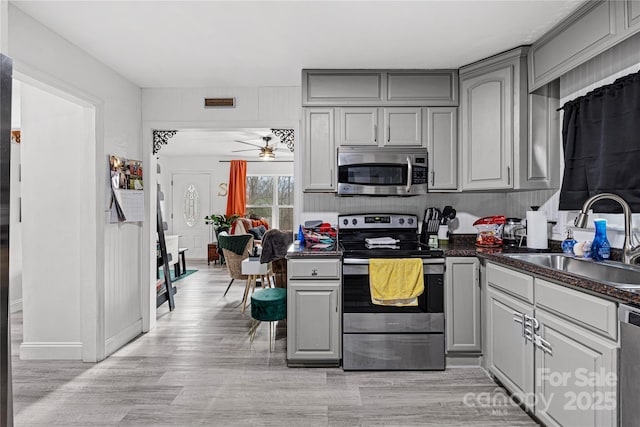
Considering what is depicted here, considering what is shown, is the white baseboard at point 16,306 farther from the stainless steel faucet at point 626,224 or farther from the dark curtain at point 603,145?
the dark curtain at point 603,145

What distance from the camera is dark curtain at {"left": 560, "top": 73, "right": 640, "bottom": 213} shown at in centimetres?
204

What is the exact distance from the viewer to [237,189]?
8.08 m

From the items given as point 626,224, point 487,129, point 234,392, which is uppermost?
point 487,129

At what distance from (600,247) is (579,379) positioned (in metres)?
0.85

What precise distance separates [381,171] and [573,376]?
1932 mm

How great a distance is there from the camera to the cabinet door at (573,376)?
1.49 m

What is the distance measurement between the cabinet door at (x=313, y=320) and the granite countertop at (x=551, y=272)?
3.12 ft

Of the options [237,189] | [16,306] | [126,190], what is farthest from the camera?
[237,189]

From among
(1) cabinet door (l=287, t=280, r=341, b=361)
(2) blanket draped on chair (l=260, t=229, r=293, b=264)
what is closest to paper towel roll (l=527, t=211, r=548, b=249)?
(1) cabinet door (l=287, t=280, r=341, b=361)

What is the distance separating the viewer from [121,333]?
3285 millimetres

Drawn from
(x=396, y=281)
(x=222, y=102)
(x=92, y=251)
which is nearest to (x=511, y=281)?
(x=396, y=281)

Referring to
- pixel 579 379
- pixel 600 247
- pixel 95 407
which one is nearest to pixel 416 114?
pixel 600 247

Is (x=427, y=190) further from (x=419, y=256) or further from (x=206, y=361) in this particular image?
(x=206, y=361)

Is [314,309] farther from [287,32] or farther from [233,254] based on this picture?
[233,254]
